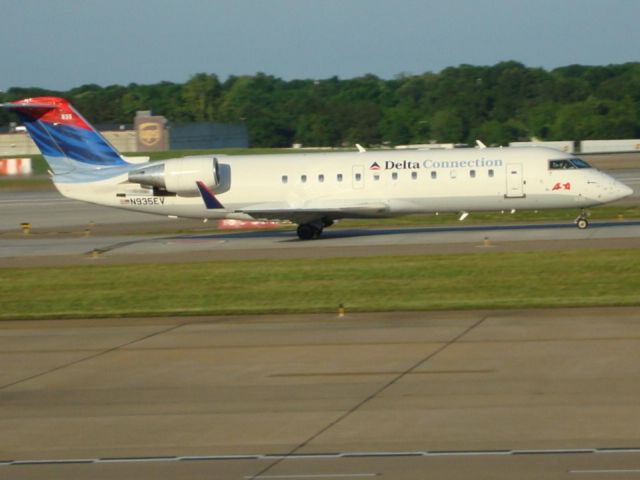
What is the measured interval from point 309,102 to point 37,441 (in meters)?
130

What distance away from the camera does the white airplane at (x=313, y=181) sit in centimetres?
3691

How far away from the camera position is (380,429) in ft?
45.7

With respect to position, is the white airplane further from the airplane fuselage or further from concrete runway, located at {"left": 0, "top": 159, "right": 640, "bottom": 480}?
concrete runway, located at {"left": 0, "top": 159, "right": 640, "bottom": 480}

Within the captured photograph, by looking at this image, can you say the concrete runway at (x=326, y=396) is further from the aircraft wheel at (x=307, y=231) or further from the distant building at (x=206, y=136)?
the distant building at (x=206, y=136)

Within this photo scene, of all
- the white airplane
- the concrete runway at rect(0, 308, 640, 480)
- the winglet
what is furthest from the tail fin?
the concrete runway at rect(0, 308, 640, 480)

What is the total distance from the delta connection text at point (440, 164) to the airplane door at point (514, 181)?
0.43 meters

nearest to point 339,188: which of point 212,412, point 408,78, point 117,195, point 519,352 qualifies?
point 117,195

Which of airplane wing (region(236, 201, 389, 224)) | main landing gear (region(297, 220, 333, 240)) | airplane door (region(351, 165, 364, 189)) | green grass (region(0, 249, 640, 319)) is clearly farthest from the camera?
main landing gear (region(297, 220, 333, 240))

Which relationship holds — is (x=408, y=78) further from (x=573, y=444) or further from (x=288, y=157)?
(x=573, y=444)

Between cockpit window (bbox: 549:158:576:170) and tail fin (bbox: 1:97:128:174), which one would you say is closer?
cockpit window (bbox: 549:158:576:170)

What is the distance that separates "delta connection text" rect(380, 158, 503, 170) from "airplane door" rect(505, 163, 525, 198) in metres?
0.43

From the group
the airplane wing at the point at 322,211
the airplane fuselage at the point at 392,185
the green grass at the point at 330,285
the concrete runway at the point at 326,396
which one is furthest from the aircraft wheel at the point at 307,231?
the concrete runway at the point at 326,396

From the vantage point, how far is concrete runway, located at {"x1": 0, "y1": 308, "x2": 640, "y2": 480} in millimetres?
12484

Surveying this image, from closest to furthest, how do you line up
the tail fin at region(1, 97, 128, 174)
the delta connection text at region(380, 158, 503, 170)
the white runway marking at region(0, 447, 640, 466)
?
the white runway marking at region(0, 447, 640, 466)
the delta connection text at region(380, 158, 503, 170)
the tail fin at region(1, 97, 128, 174)
